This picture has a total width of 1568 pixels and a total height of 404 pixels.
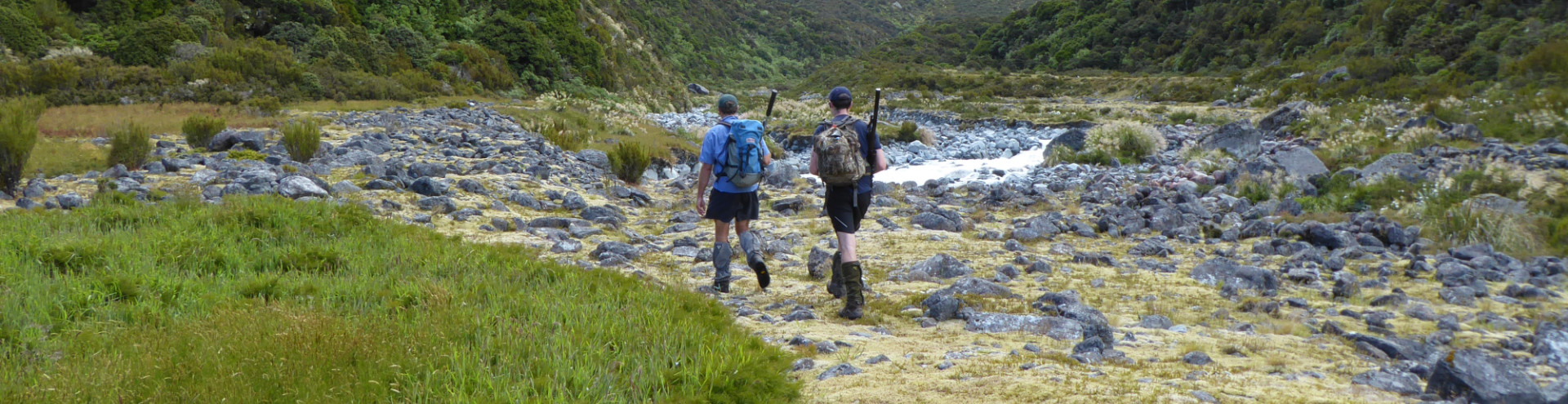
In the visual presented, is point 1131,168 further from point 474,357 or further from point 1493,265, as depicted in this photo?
point 474,357

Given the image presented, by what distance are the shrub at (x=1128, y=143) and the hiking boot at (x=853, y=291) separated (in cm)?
1200

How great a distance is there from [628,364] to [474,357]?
0.63 metres

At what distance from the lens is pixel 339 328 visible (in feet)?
11.8

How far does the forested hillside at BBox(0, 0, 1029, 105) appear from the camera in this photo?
2092 cm

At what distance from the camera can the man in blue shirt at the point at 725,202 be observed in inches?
233

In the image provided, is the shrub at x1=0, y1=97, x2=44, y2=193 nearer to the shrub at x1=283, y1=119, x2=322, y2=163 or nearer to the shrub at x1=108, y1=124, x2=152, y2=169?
the shrub at x1=108, y1=124, x2=152, y2=169

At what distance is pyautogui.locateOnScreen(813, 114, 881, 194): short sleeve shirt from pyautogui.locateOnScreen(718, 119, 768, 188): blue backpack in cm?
49

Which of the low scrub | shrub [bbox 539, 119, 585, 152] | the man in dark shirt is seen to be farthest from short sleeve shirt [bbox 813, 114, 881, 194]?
the low scrub

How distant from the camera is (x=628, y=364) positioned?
11.2 ft

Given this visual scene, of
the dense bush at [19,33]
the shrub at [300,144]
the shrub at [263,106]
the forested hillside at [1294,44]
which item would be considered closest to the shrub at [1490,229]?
the forested hillside at [1294,44]

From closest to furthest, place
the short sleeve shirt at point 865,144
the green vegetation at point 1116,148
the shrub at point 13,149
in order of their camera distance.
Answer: the short sleeve shirt at point 865,144 < the shrub at point 13,149 < the green vegetation at point 1116,148

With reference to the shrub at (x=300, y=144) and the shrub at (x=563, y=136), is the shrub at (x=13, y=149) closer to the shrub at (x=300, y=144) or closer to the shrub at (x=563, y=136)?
the shrub at (x=300, y=144)

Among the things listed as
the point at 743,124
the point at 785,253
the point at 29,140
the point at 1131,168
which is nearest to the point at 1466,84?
the point at 1131,168

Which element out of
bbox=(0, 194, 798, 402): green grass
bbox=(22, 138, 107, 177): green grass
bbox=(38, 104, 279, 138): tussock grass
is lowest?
bbox=(22, 138, 107, 177): green grass
